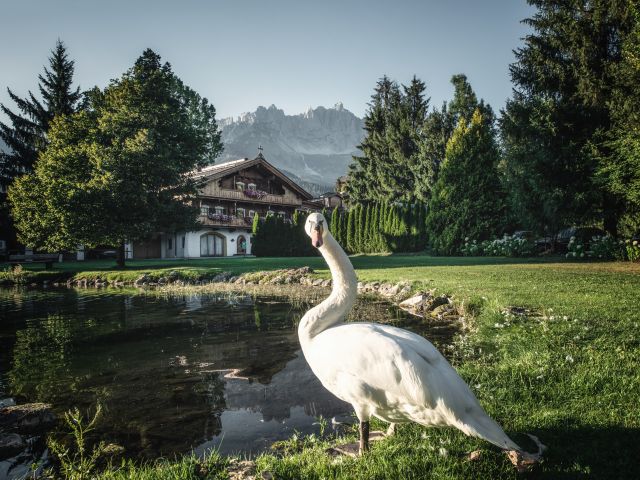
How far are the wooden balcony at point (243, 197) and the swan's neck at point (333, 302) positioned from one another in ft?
124

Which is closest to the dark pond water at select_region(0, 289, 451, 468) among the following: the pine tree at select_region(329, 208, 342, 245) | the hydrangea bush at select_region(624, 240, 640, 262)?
the hydrangea bush at select_region(624, 240, 640, 262)

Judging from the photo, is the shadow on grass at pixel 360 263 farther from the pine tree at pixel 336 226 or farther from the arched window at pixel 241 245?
the arched window at pixel 241 245

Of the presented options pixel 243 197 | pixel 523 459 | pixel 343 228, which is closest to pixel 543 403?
pixel 523 459

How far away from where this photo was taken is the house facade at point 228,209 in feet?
135

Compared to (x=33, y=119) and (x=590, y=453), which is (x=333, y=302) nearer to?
(x=590, y=453)

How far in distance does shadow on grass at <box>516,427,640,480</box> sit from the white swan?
1.91 feet

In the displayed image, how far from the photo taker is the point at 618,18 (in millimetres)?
18500

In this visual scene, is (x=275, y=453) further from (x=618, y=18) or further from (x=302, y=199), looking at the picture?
(x=302, y=199)

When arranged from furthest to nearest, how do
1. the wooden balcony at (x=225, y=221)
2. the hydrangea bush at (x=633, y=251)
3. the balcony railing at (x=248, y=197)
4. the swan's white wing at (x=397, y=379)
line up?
the balcony railing at (x=248, y=197)
the wooden balcony at (x=225, y=221)
the hydrangea bush at (x=633, y=251)
the swan's white wing at (x=397, y=379)

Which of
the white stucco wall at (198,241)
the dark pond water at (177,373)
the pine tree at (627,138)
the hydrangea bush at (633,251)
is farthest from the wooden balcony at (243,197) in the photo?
the hydrangea bush at (633,251)

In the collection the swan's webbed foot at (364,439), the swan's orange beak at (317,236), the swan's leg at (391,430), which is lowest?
the swan's leg at (391,430)

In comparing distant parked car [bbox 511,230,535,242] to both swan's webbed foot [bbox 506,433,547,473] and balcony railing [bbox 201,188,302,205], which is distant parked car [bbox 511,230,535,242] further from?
balcony railing [bbox 201,188,302,205]

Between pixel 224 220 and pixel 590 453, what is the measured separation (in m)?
41.5

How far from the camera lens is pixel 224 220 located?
42000mm
